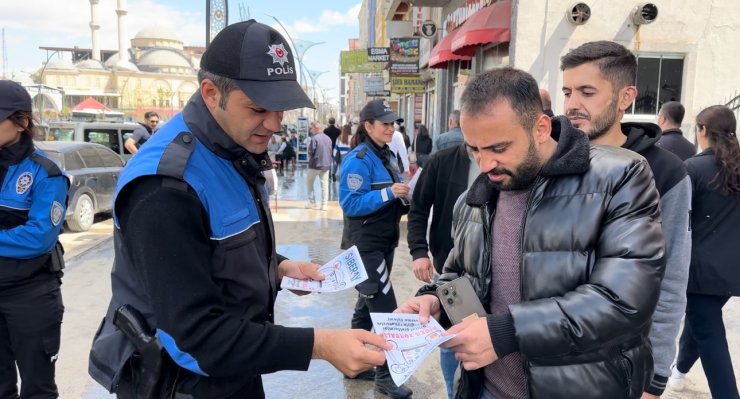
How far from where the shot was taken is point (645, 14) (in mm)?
8383

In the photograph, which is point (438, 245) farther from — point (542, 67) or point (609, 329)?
point (542, 67)

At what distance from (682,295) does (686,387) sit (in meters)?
2.40

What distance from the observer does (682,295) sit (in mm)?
2066

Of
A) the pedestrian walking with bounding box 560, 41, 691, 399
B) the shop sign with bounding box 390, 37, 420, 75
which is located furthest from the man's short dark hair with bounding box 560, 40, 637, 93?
the shop sign with bounding box 390, 37, 420, 75

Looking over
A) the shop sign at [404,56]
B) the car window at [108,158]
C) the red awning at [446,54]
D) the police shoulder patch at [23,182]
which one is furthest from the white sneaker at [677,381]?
the shop sign at [404,56]

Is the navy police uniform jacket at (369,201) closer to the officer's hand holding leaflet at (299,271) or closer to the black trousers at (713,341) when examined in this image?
the officer's hand holding leaflet at (299,271)

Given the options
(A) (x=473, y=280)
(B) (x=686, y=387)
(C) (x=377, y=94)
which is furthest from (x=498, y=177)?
(C) (x=377, y=94)

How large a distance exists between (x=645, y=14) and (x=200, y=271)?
896 cm

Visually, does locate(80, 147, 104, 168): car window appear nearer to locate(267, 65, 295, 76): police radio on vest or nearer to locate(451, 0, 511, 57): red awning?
locate(451, 0, 511, 57): red awning

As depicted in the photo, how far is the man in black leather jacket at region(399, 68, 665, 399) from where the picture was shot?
1477 millimetres

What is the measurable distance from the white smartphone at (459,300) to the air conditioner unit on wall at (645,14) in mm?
8128

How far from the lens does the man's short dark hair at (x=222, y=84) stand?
1.68 m

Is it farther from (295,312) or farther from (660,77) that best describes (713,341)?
(660,77)

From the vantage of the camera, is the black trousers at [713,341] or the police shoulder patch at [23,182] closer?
the police shoulder patch at [23,182]
